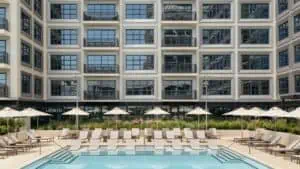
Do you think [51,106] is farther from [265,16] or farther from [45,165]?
[45,165]

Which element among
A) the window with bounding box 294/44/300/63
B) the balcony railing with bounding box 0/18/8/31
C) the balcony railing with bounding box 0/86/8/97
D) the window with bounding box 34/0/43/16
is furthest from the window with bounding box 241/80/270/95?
the balcony railing with bounding box 0/18/8/31

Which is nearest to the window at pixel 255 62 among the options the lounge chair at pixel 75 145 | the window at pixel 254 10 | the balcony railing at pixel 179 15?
the window at pixel 254 10

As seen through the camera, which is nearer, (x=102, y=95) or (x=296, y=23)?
(x=296, y=23)

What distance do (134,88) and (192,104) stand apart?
6.13 metres

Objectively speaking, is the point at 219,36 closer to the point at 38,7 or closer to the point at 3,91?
the point at 38,7

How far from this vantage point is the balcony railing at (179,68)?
1857 inches

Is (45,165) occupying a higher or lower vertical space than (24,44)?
lower

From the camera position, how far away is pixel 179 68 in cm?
4738

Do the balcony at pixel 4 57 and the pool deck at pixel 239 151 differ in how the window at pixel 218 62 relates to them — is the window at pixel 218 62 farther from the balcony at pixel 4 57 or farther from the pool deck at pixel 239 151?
the pool deck at pixel 239 151

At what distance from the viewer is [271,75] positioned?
47531 mm

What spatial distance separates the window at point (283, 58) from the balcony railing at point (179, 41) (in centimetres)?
857

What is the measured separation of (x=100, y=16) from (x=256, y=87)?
693 inches

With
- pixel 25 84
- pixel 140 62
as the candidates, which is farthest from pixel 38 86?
pixel 140 62

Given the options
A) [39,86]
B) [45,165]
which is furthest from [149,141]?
[39,86]
